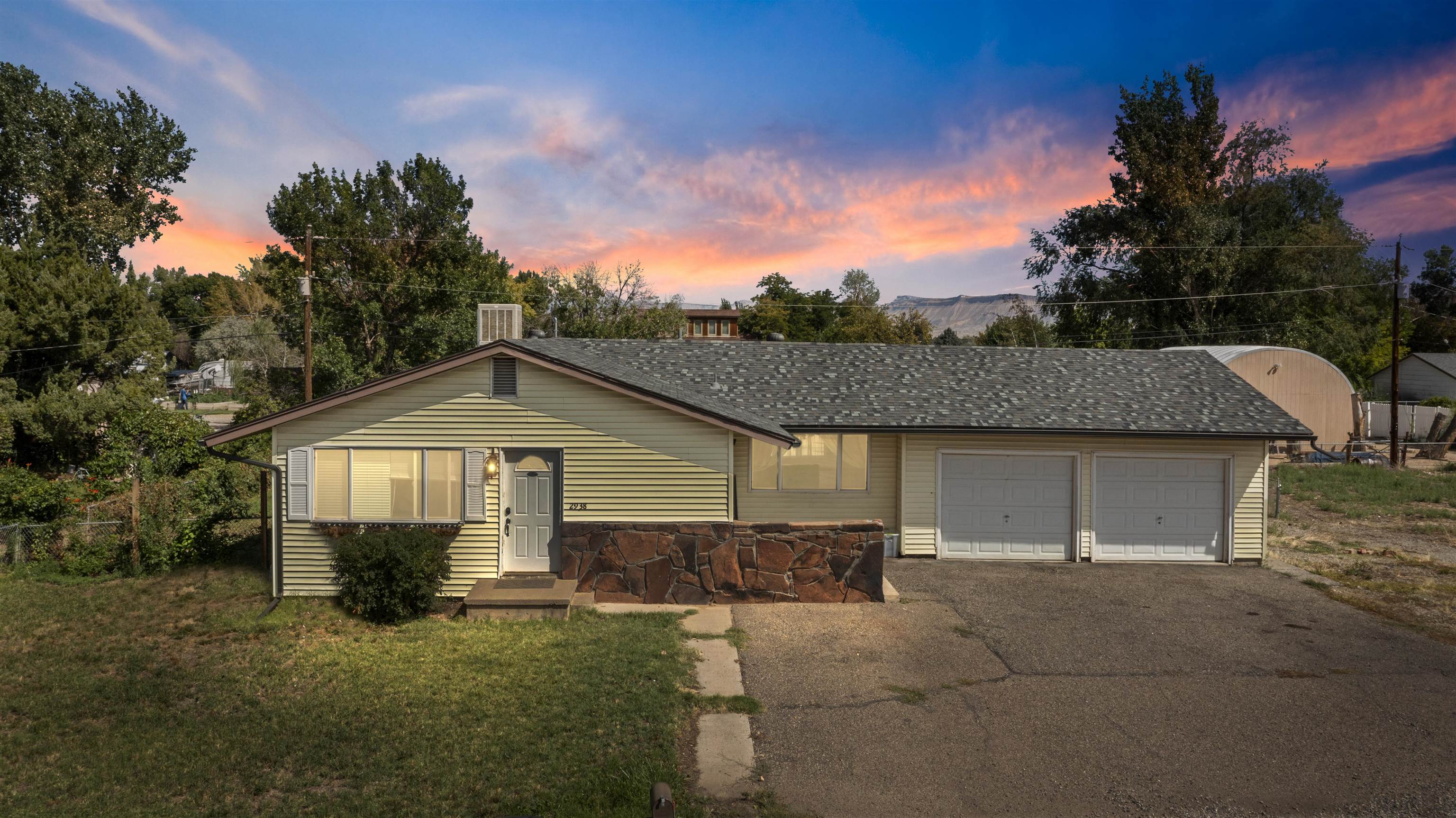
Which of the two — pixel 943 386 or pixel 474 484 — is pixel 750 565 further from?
pixel 943 386

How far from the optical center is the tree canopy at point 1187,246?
40.5 meters

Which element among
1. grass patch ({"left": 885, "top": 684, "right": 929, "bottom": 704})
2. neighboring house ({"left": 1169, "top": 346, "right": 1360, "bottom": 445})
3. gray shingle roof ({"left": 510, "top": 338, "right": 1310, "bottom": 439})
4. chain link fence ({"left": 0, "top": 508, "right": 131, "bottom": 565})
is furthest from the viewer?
neighboring house ({"left": 1169, "top": 346, "right": 1360, "bottom": 445})

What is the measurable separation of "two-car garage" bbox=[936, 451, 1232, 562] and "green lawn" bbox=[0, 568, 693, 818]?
7.36 meters

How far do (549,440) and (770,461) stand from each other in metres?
4.89

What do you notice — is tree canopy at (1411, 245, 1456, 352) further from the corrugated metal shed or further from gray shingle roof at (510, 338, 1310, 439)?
gray shingle roof at (510, 338, 1310, 439)

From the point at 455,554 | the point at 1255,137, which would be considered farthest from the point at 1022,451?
the point at 1255,137

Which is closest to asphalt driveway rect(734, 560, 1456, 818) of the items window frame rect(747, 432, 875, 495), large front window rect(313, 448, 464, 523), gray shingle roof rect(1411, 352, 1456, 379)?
window frame rect(747, 432, 875, 495)

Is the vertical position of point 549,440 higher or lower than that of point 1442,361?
lower

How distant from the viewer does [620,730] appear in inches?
282

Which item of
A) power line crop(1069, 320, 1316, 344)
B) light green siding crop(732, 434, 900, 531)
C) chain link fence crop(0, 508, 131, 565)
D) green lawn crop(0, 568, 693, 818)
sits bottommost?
green lawn crop(0, 568, 693, 818)

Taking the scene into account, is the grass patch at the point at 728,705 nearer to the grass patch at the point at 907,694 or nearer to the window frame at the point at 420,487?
the grass patch at the point at 907,694

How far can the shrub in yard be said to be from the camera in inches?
421

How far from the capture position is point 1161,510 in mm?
15492

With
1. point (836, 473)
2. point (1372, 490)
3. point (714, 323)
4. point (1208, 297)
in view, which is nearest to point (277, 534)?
point (836, 473)
